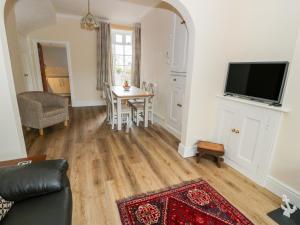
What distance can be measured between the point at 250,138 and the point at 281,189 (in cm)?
62

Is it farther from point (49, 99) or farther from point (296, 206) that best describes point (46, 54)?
point (296, 206)

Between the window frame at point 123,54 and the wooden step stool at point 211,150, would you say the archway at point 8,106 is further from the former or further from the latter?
the window frame at point 123,54

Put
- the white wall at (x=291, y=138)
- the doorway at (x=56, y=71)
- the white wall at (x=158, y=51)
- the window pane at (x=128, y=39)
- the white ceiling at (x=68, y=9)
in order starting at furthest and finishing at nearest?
the doorway at (x=56, y=71), the window pane at (x=128, y=39), the white wall at (x=158, y=51), the white ceiling at (x=68, y=9), the white wall at (x=291, y=138)

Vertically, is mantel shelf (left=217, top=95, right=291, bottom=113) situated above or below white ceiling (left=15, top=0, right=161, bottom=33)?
below

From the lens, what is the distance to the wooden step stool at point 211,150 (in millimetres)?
2410

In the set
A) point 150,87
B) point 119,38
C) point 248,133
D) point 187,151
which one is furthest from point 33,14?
point 248,133

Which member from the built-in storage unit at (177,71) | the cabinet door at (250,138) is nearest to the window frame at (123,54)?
the built-in storage unit at (177,71)

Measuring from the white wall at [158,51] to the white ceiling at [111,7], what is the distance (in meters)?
0.26

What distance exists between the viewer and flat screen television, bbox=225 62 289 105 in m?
1.85

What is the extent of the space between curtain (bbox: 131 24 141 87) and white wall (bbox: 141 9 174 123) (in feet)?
2.10

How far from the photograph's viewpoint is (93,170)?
90.2 inches

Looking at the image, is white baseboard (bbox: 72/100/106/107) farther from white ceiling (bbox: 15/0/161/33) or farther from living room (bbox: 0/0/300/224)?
living room (bbox: 0/0/300/224)

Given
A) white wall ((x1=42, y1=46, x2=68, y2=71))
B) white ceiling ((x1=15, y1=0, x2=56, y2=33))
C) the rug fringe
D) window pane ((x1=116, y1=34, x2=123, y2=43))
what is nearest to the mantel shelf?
the rug fringe

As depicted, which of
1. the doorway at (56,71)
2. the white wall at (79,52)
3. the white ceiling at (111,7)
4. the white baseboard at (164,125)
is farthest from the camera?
the doorway at (56,71)
